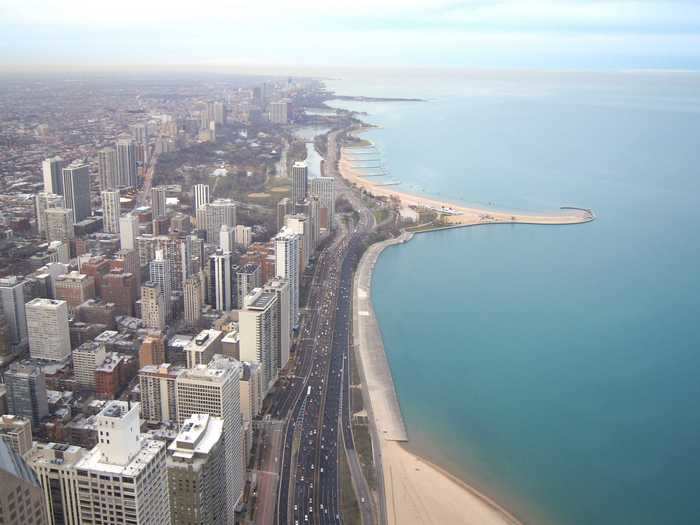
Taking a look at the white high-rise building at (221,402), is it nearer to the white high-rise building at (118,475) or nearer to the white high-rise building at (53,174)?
the white high-rise building at (118,475)

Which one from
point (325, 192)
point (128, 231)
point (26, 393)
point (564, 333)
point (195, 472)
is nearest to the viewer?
point (195, 472)

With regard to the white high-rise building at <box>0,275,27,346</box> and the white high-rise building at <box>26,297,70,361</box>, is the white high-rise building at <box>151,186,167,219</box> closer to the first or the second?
the white high-rise building at <box>0,275,27,346</box>

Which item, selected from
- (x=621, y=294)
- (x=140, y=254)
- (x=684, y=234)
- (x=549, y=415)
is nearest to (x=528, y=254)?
(x=621, y=294)

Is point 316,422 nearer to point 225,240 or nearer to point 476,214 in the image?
point 225,240

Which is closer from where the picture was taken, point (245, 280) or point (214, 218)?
point (245, 280)

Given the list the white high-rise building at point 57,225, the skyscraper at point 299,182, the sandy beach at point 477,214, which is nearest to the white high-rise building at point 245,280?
the white high-rise building at point 57,225

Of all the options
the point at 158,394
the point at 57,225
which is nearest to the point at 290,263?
the point at 158,394

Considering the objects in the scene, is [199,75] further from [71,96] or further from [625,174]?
[625,174]
